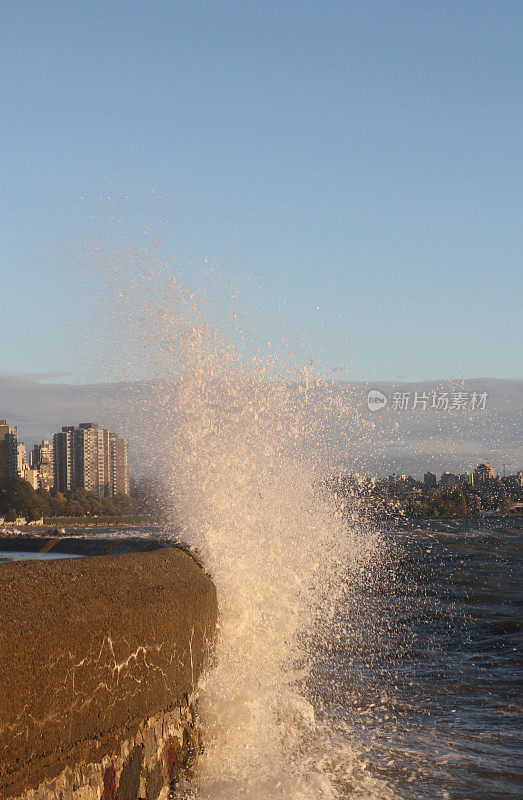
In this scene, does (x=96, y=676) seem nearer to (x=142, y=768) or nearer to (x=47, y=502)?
(x=142, y=768)

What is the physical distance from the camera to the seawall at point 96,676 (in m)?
2.68

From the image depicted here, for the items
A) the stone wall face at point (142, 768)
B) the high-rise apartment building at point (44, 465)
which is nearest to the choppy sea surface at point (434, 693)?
the stone wall face at point (142, 768)

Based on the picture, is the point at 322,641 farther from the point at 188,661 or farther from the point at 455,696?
the point at 188,661

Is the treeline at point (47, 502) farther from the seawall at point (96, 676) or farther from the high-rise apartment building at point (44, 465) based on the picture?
the seawall at point (96, 676)

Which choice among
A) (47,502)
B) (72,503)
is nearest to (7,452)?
(47,502)

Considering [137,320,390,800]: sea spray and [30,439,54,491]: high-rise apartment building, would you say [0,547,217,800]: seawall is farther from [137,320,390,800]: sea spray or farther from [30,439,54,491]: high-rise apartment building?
[30,439,54,491]: high-rise apartment building

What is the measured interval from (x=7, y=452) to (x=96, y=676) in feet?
34.7

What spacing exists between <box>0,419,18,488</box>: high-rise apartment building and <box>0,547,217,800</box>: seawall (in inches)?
313

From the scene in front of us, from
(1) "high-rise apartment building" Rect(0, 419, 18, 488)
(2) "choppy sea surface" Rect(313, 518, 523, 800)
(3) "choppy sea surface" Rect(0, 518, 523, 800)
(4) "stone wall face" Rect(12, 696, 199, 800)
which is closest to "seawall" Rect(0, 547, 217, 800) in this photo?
(4) "stone wall face" Rect(12, 696, 199, 800)

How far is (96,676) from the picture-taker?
3.08 m

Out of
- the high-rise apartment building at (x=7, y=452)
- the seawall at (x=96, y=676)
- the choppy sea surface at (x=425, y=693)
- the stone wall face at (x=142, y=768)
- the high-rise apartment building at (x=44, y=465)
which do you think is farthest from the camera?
the high-rise apartment building at (x=44, y=465)

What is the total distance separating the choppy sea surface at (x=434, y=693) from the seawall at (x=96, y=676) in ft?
6.54

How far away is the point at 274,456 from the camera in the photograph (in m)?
9.72

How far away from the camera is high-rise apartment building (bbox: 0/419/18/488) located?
1166 cm
